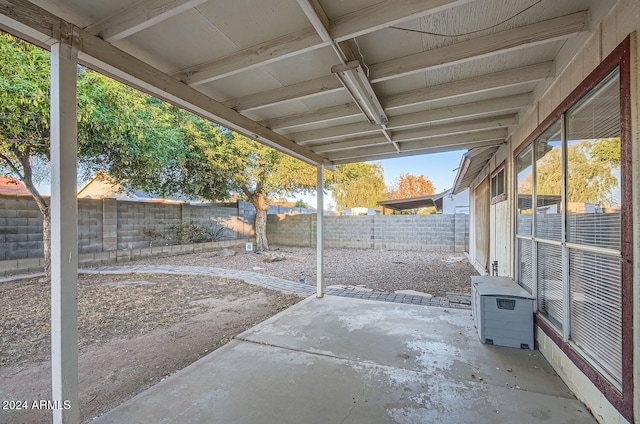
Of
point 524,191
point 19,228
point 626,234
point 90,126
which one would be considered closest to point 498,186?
point 524,191

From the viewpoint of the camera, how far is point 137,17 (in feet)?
5.41

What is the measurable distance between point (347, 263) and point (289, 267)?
1749 millimetres

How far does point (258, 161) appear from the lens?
1016 cm

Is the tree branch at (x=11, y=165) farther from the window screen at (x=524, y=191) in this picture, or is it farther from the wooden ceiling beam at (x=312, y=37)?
the window screen at (x=524, y=191)

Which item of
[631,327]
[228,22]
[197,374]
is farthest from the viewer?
[197,374]

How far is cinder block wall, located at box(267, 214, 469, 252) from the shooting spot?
10.6 meters

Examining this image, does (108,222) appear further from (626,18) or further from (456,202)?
(456,202)

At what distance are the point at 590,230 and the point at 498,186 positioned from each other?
10.3ft

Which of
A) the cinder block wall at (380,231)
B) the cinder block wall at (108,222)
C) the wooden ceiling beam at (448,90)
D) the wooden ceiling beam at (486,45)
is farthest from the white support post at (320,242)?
the cinder block wall at (380,231)

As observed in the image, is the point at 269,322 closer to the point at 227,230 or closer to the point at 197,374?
the point at 197,374

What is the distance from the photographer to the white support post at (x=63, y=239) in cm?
158

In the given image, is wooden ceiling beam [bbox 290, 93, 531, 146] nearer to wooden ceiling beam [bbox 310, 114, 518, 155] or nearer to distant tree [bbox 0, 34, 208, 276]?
wooden ceiling beam [bbox 310, 114, 518, 155]

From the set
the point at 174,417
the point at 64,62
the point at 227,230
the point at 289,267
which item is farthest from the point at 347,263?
the point at 64,62

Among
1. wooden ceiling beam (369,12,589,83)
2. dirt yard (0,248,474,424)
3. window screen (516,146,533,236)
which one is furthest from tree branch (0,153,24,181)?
window screen (516,146,533,236)
